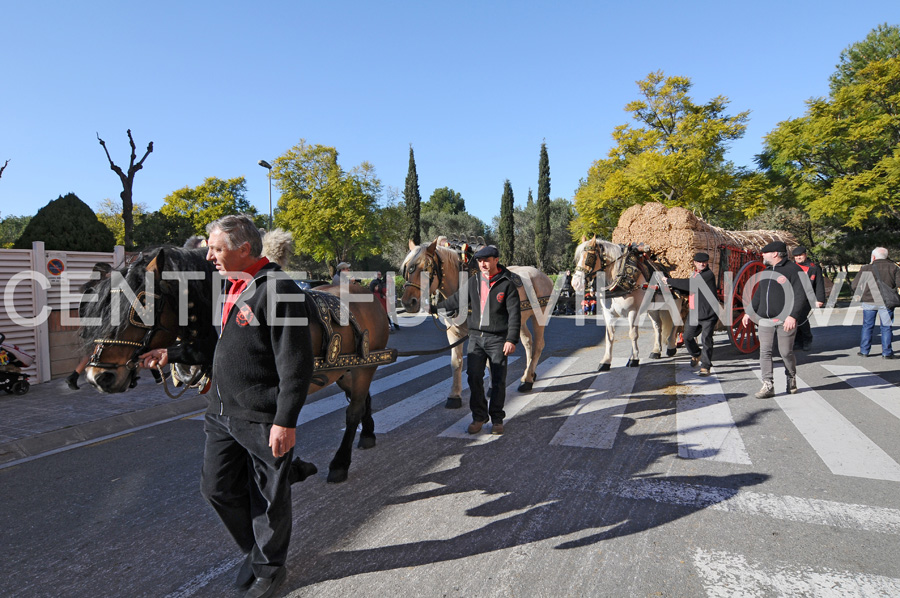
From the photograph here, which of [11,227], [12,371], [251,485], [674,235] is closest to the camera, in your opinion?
[251,485]

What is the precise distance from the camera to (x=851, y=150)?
71.9 feet

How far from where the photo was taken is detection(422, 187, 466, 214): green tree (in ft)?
→ 279

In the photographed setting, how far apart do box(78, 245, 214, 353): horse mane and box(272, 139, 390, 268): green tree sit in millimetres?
34184

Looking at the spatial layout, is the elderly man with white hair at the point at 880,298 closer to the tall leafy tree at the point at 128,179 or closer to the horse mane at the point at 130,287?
the horse mane at the point at 130,287

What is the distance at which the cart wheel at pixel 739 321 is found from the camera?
31.0 feet

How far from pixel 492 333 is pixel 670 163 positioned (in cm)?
2034

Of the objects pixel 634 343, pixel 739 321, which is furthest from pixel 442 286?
pixel 739 321

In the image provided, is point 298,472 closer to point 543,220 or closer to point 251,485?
point 251,485

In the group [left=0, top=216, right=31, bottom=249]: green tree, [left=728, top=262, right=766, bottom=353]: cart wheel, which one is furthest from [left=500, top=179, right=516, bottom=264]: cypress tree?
[left=0, top=216, right=31, bottom=249]: green tree

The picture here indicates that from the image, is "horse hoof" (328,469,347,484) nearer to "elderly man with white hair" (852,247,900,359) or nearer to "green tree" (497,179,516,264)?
"elderly man with white hair" (852,247,900,359)

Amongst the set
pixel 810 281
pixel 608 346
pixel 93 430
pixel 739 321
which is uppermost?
pixel 810 281

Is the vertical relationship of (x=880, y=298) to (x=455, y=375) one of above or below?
above

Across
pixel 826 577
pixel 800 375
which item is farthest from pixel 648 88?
pixel 826 577

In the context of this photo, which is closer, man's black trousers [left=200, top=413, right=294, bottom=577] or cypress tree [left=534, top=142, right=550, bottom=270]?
man's black trousers [left=200, top=413, right=294, bottom=577]
